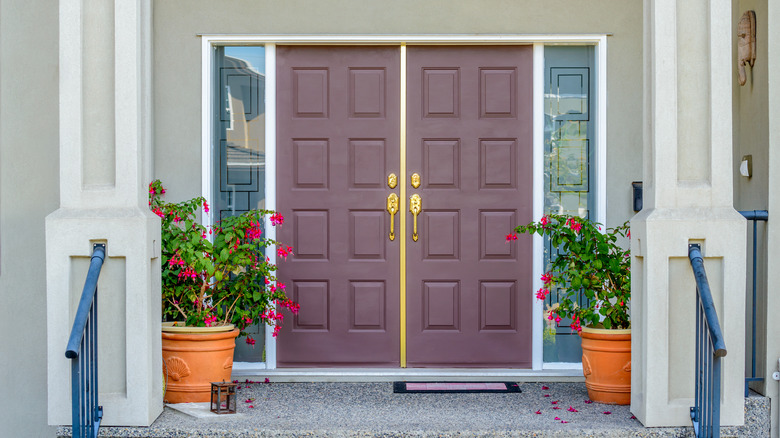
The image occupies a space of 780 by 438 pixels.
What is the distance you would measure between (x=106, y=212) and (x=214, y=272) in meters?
0.72

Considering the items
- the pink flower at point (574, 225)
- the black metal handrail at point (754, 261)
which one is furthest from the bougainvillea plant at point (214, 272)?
the black metal handrail at point (754, 261)

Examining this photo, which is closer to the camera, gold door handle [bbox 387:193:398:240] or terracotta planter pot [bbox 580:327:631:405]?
terracotta planter pot [bbox 580:327:631:405]

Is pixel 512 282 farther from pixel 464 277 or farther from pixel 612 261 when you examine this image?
pixel 612 261

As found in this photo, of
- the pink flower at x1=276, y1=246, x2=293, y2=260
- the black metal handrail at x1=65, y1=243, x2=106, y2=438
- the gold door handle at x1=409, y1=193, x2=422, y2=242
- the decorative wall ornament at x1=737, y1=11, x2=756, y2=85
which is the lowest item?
the black metal handrail at x1=65, y1=243, x2=106, y2=438

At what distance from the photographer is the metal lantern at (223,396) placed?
4.14 m

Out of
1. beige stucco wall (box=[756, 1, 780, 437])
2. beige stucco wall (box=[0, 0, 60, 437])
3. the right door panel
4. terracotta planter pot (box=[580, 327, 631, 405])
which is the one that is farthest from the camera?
the right door panel

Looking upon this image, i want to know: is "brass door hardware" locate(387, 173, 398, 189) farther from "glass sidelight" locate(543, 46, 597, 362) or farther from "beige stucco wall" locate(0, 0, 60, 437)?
"beige stucco wall" locate(0, 0, 60, 437)

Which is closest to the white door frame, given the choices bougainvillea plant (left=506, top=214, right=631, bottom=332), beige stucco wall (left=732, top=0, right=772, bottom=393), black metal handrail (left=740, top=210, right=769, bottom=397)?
bougainvillea plant (left=506, top=214, right=631, bottom=332)


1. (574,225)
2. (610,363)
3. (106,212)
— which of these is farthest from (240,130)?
(610,363)

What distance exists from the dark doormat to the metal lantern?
1.03 meters

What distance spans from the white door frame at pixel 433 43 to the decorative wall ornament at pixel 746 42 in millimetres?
892

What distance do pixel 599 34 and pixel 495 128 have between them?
0.86 meters

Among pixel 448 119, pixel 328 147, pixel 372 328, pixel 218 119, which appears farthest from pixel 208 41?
pixel 372 328

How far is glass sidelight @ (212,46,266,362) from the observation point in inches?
208
